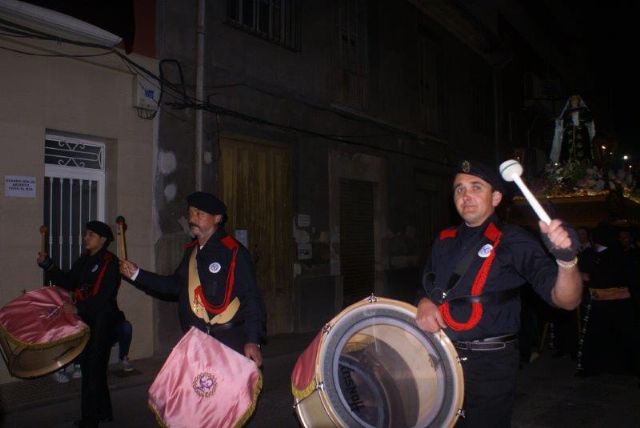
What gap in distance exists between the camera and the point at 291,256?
10383 mm

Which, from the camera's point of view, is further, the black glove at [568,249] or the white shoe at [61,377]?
the white shoe at [61,377]

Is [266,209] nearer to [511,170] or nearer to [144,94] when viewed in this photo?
[144,94]

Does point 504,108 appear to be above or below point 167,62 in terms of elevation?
above

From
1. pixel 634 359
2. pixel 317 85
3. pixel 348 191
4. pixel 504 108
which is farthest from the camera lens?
pixel 504 108

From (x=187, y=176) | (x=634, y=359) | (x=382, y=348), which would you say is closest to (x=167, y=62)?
(x=187, y=176)

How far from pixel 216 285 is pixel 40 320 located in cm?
192

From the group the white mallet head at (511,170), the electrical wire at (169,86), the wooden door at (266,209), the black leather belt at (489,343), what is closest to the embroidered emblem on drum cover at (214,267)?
the black leather belt at (489,343)

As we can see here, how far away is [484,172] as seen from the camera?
3098 millimetres

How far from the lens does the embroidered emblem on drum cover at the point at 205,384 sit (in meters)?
3.29

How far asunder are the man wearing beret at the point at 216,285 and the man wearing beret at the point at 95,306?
3.95 feet

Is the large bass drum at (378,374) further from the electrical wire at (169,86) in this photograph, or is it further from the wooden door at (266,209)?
the wooden door at (266,209)

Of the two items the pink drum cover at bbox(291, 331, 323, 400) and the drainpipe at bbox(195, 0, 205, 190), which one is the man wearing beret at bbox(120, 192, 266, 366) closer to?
the pink drum cover at bbox(291, 331, 323, 400)

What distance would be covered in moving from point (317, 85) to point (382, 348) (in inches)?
354

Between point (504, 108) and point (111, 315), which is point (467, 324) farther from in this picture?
point (504, 108)
